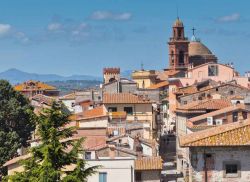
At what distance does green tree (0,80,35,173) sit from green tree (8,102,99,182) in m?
41.1

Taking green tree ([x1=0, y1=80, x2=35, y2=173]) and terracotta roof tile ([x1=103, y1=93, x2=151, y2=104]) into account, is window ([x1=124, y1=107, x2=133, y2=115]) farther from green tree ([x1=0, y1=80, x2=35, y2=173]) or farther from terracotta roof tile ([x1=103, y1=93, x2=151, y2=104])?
green tree ([x1=0, y1=80, x2=35, y2=173])

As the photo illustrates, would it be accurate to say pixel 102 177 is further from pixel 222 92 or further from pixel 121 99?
pixel 222 92

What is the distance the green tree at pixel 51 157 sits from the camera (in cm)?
3081

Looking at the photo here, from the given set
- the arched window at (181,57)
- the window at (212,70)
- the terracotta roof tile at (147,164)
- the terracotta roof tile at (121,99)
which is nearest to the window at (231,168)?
the terracotta roof tile at (147,164)

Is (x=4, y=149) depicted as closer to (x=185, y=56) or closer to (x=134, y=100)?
(x=134, y=100)

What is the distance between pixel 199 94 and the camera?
282 ft

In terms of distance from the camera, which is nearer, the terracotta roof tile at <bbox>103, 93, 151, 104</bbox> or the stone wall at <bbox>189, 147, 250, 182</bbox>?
the stone wall at <bbox>189, 147, 250, 182</bbox>

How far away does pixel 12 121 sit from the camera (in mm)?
81500

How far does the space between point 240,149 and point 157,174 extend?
1459 cm

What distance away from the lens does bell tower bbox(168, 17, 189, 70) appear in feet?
540

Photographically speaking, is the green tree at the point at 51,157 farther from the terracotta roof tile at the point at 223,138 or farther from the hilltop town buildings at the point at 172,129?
the terracotta roof tile at the point at 223,138

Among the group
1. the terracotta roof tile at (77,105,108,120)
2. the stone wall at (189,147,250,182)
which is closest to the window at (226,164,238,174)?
the stone wall at (189,147,250,182)

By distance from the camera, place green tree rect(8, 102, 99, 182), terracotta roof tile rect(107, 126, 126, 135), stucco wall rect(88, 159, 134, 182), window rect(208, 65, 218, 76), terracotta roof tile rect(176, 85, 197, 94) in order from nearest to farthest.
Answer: green tree rect(8, 102, 99, 182) → stucco wall rect(88, 159, 134, 182) → terracotta roof tile rect(107, 126, 126, 135) → terracotta roof tile rect(176, 85, 197, 94) → window rect(208, 65, 218, 76)

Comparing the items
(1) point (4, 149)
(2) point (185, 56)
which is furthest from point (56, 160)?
(2) point (185, 56)
